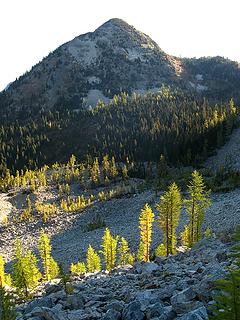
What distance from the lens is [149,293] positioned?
22.6m

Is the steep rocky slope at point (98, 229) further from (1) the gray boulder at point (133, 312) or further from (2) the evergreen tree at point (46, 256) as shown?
(1) the gray boulder at point (133, 312)

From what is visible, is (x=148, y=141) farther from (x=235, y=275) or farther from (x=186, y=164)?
(x=235, y=275)

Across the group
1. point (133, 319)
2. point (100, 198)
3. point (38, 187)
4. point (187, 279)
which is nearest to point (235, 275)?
point (133, 319)

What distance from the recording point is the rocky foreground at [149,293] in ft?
63.7

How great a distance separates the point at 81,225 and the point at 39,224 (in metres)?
13.8

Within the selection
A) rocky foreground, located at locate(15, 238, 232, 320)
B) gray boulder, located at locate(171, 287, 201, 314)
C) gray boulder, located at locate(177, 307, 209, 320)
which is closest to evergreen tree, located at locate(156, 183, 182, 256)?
rocky foreground, located at locate(15, 238, 232, 320)

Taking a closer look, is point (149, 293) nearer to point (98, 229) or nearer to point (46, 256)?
point (46, 256)

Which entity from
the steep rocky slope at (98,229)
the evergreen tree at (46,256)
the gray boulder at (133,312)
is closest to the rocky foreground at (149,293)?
the gray boulder at (133,312)

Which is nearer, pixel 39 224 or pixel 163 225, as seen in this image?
pixel 163 225

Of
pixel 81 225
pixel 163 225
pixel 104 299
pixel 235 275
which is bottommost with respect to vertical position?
pixel 81 225

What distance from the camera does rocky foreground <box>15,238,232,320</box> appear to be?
19.4 metres

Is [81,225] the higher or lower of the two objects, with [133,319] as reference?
lower

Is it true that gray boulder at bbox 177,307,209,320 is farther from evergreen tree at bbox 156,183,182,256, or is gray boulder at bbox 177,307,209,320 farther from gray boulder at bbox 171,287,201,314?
evergreen tree at bbox 156,183,182,256

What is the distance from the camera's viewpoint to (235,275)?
523 inches
